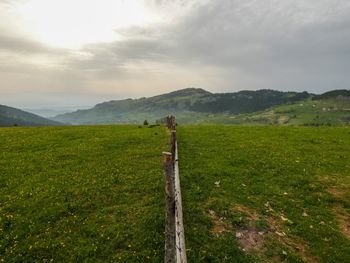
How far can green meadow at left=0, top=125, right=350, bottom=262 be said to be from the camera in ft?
40.2

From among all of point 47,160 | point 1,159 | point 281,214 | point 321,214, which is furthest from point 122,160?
point 321,214

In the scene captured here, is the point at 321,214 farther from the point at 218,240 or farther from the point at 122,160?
the point at 122,160

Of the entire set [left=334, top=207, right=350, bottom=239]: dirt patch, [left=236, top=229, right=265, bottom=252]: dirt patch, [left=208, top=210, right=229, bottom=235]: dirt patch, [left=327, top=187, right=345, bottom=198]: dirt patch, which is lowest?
[left=334, top=207, right=350, bottom=239]: dirt patch

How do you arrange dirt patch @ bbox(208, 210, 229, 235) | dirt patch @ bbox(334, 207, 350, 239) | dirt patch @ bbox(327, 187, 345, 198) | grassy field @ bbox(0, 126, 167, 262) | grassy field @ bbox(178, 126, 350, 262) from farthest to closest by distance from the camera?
dirt patch @ bbox(327, 187, 345, 198) → dirt patch @ bbox(334, 207, 350, 239) → dirt patch @ bbox(208, 210, 229, 235) → grassy field @ bbox(178, 126, 350, 262) → grassy field @ bbox(0, 126, 167, 262)

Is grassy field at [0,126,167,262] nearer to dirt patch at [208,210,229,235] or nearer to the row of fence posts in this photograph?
the row of fence posts

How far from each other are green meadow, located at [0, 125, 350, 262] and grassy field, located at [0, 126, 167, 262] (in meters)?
0.05

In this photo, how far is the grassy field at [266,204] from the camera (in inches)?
496

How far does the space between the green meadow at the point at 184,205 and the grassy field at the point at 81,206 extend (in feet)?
0.17

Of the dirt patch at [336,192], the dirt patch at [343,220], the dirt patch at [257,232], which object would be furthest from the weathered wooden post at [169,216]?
the dirt patch at [336,192]

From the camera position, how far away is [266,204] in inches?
675

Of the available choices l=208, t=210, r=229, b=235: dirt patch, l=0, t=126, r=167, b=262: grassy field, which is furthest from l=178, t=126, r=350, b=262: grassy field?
l=0, t=126, r=167, b=262: grassy field

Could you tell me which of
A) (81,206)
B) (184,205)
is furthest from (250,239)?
(81,206)

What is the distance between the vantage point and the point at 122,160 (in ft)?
86.4

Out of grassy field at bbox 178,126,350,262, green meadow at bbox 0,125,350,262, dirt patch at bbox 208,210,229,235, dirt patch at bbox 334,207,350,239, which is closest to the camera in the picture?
green meadow at bbox 0,125,350,262
